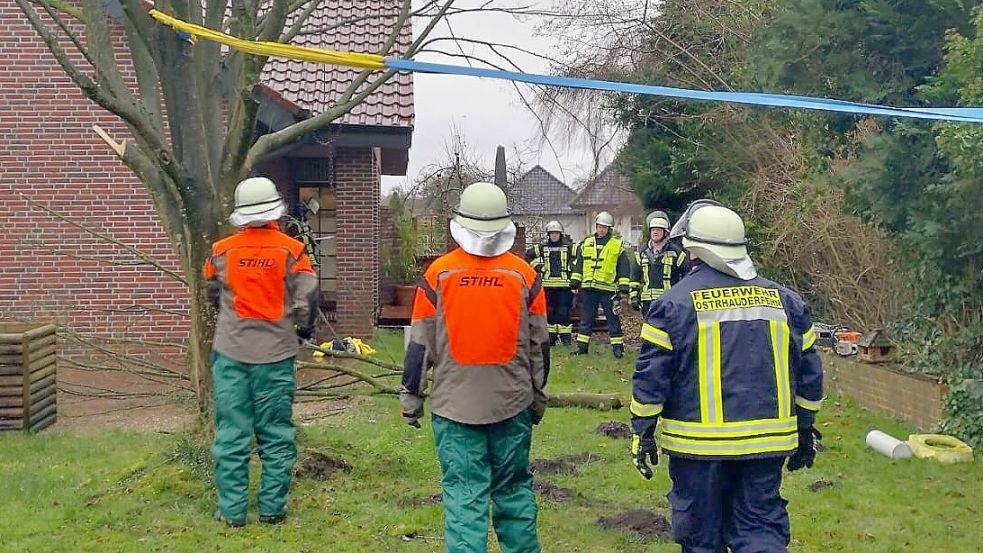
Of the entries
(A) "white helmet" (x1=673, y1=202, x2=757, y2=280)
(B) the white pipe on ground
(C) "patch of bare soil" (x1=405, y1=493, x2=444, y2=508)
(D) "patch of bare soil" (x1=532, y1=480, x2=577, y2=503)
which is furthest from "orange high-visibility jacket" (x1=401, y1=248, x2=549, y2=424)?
(B) the white pipe on ground

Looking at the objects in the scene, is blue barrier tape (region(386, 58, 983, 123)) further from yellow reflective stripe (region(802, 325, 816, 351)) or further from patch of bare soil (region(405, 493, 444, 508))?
patch of bare soil (region(405, 493, 444, 508))

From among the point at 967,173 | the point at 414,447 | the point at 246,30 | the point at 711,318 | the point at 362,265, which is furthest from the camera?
the point at 362,265

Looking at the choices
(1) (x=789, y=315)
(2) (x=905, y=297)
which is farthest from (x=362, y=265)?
(1) (x=789, y=315)

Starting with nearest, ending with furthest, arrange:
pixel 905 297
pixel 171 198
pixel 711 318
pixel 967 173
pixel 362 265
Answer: pixel 711 318 < pixel 171 198 < pixel 967 173 < pixel 905 297 < pixel 362 265

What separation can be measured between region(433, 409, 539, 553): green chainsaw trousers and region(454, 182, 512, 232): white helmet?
0.96m

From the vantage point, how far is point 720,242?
4.57 metres

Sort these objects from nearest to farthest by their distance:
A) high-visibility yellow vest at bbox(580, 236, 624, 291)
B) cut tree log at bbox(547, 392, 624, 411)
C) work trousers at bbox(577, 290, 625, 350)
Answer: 1. cut tree log at bbox(547, 392, 624, 411)
2. work trousers at bbox(577, 290, 625, 350)
3. high-visibility yellow vest at bbox(580, 236, 624, 291)

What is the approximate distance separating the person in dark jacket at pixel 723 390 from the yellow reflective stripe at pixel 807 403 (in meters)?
0.02

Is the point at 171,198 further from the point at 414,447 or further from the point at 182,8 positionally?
the point at 414,447

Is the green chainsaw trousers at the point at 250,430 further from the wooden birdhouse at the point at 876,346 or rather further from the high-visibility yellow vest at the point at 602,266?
the high-visibility yellow vest at the point at 602,266

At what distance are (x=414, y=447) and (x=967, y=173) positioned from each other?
15.0 feet

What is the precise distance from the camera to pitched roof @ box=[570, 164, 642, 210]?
73.6ft

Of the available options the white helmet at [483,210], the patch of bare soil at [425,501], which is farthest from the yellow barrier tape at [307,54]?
the patch of bare soil at [425,501]

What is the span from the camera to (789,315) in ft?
15.1
